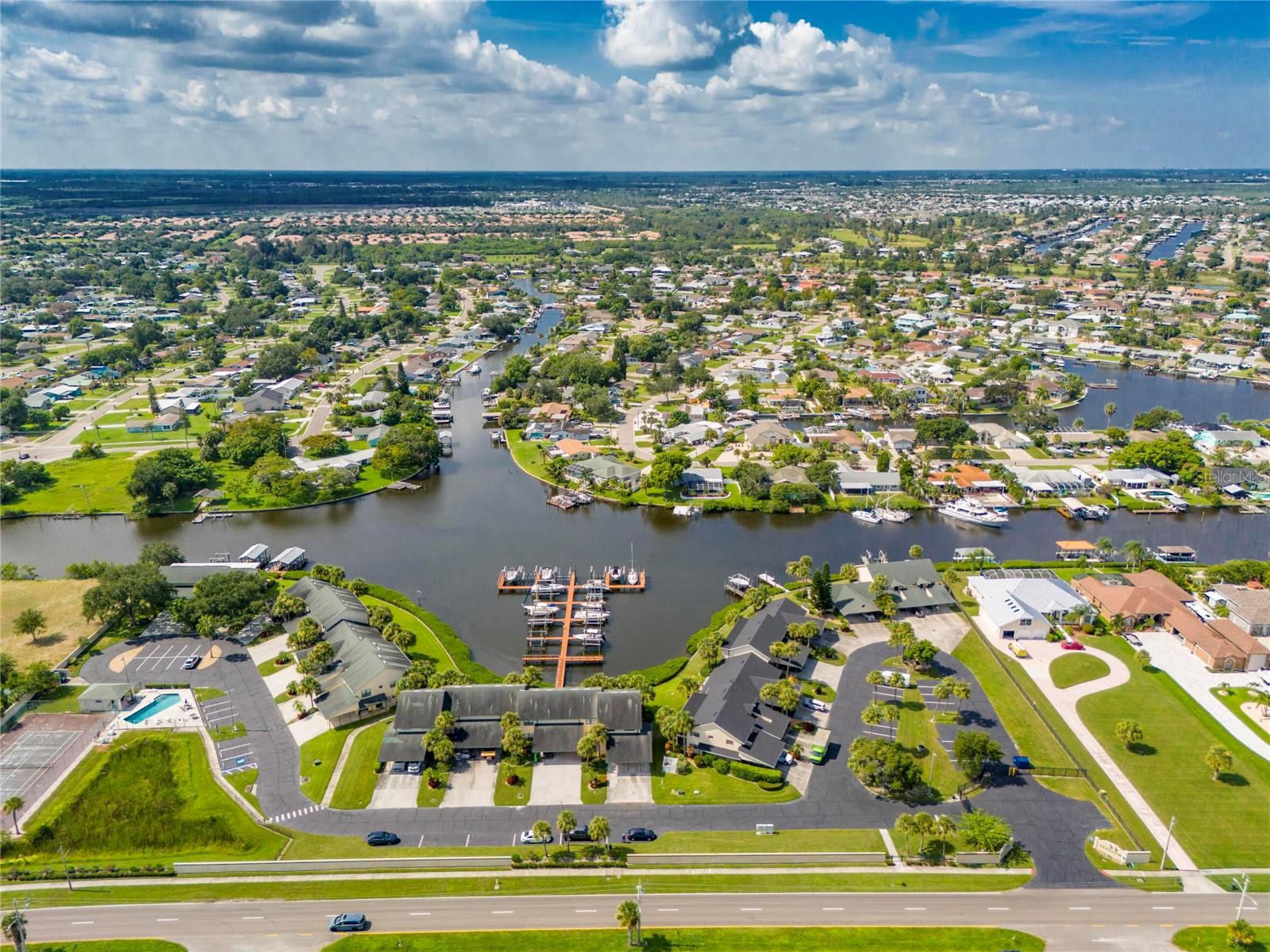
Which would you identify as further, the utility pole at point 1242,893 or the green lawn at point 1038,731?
the green lawn at point 1038,731

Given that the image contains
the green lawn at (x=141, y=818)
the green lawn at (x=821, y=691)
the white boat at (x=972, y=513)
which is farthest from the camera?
the white boat at (x=972, y=513)

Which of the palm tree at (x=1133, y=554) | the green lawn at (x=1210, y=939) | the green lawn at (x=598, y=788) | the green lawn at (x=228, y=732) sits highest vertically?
the palm tree at (x=1133, y=554)

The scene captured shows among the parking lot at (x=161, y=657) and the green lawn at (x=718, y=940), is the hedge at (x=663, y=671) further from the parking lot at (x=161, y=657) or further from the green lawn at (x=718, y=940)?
the parking lot at (x=161, y=657)

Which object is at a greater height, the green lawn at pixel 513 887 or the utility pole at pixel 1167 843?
the utility pole at pixel 1167 843

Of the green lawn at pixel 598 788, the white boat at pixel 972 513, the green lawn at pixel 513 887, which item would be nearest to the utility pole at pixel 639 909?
the green lawn at pixel 513 887

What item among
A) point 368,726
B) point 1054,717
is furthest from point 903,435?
point 368,726

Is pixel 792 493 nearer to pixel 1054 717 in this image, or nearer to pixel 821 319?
pixel 1054 717

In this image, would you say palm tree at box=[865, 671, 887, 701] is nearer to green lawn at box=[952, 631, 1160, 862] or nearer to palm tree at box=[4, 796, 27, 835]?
green lawn at box=[952, 631, 1160, 862]

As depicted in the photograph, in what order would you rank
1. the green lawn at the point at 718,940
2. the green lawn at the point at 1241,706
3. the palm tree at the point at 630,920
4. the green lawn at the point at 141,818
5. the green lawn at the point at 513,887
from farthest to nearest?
the green lawn at the point at 1241,706
the green lawn at the point at 141,818
the green lawn at the point at 513,887
the green lawn at the point at 718,940
the palm tree at the point at 630,920

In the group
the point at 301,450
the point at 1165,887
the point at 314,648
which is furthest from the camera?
the point at 301,450
